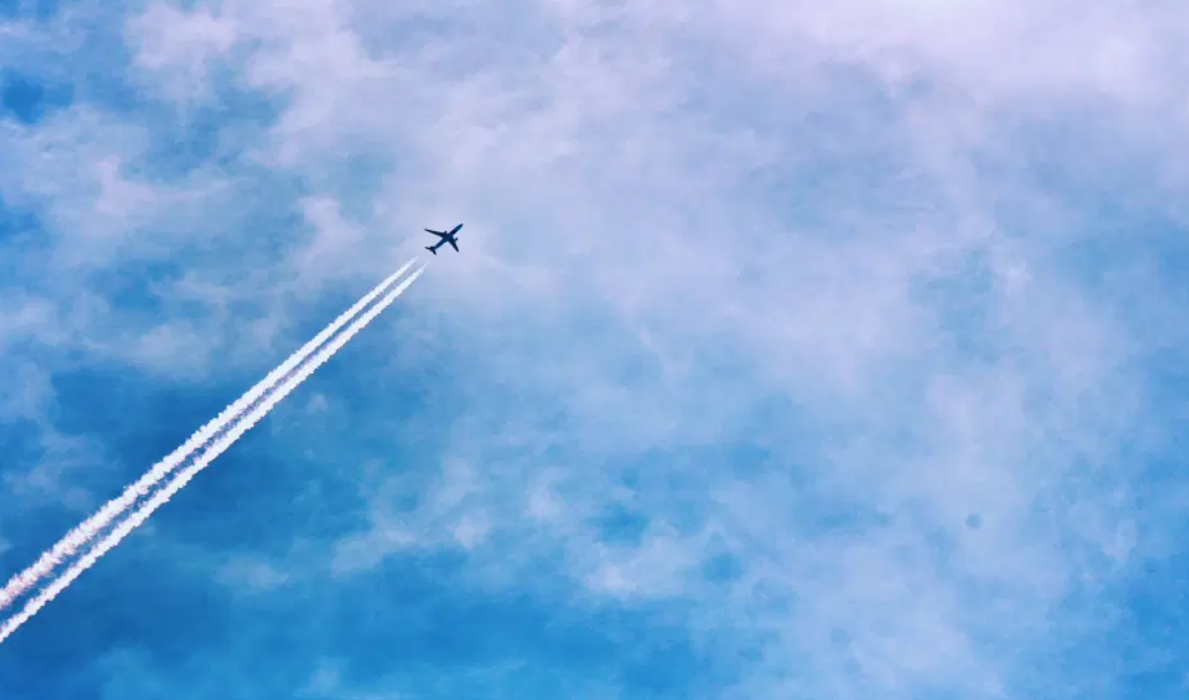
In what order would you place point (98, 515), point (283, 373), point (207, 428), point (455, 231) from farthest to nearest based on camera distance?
point (455, 231)
point (283, 373)
point (207, 428)
point (98, 515)

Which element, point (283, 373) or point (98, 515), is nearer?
point (98, 515)

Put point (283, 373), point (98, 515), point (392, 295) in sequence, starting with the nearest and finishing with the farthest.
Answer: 1. point (98, 515)
2. point (283, 373)
3. point (392, 295)

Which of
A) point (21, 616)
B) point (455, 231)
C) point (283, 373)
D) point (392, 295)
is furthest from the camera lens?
point (455, 231)

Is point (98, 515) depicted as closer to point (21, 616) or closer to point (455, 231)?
point (21, 616)

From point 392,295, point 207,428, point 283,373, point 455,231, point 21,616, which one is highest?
point 455,231

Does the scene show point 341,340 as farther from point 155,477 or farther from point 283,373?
point 155,477

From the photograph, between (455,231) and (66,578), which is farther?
(455,231)

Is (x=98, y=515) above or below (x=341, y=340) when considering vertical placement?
below

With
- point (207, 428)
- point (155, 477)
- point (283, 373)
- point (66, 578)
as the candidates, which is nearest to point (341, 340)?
point (283, 373)

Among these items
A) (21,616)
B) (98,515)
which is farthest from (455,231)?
(21,616)
